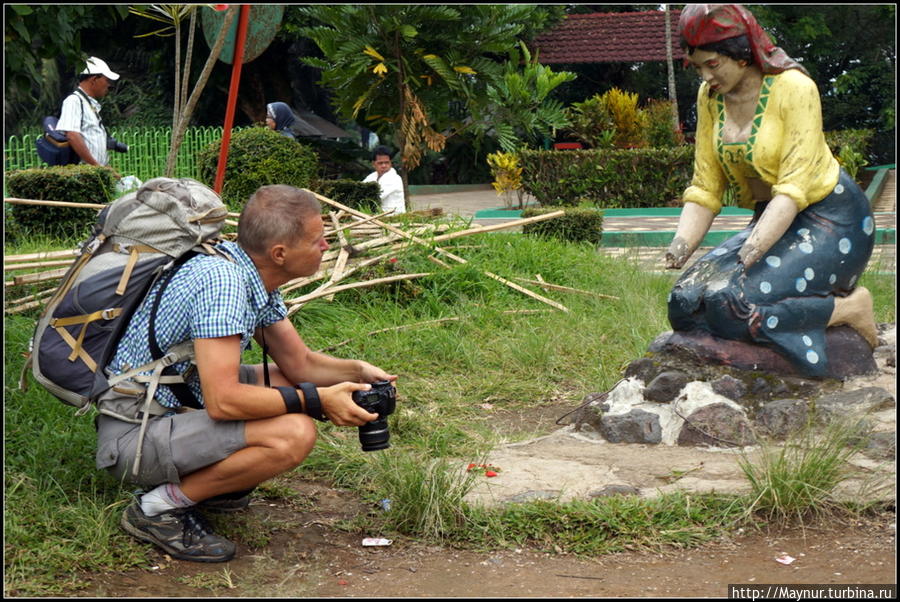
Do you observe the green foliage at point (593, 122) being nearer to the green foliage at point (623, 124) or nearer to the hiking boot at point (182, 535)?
the green foliage at point (623, 124)

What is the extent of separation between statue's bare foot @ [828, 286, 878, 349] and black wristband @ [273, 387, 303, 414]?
2.79 meters

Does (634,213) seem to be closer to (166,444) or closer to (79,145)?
(79,145)

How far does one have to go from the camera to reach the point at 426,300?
7.22m

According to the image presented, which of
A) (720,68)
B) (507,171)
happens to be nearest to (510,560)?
(720,68)

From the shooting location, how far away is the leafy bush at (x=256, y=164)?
32.4 feet

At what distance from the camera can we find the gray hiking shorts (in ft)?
10.9

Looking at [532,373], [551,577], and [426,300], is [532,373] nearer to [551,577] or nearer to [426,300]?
[426,300]

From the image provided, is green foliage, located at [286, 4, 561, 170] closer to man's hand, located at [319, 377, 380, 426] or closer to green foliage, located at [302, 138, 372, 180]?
green foliage, located at [302, 138, 372, 180]

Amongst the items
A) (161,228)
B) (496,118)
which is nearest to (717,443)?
(161,228)

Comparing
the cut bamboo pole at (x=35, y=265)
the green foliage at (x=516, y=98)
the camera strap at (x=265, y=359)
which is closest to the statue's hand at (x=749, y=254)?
the camera strap at (x=265, y=359)

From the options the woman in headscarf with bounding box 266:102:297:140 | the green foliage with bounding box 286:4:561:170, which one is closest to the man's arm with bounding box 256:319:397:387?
the green foliage with bounding box 286:4:561:170

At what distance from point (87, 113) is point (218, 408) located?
6.07m

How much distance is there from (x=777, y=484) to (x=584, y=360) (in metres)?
2.47

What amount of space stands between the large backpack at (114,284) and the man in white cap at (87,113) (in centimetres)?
512
